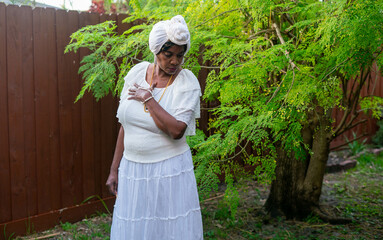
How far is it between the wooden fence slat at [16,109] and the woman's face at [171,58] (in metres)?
2.21

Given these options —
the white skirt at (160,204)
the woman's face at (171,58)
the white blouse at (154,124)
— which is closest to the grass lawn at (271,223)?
the white skirt at (160,204)

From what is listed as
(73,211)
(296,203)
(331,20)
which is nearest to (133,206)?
(331,20)

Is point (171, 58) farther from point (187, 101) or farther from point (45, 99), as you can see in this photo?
point (45, 99)

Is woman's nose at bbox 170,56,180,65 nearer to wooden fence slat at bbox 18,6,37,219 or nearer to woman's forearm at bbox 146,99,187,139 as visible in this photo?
woman's forearm at bbox 146,99,187,139

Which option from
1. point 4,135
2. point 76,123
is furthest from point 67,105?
point 4,135

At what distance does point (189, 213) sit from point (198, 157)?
1122mm

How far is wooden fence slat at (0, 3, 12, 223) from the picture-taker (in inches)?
152

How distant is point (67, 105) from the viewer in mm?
4363

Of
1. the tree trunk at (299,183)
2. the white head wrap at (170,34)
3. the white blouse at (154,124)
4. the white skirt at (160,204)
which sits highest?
the white head wrap at (170,34)

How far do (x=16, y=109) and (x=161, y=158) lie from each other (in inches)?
90.9

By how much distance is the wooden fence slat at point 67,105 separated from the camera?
168 inches

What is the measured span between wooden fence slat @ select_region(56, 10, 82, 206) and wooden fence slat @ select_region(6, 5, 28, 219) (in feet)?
1.33

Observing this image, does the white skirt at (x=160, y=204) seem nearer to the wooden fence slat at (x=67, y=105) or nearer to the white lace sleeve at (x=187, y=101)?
the white lace sleeve at (x=187, y=101)

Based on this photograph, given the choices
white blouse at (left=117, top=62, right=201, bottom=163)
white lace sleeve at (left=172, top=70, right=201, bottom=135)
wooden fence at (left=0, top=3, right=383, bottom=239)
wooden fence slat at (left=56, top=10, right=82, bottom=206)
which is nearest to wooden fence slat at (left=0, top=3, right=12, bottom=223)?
wooden fence at (left=0, top=3, right=383, bottom=239)
